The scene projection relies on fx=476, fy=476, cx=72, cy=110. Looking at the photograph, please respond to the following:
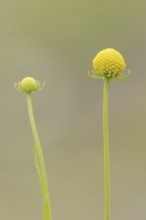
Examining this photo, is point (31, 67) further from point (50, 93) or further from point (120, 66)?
point (120, 66)

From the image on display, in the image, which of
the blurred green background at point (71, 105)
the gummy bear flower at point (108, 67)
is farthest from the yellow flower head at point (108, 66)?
the blurred green background at point (71, 105)

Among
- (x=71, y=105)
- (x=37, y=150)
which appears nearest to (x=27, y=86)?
(x=37, y=150)

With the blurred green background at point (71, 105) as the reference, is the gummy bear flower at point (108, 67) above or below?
below

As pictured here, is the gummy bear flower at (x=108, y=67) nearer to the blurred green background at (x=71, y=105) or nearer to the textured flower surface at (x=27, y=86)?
the textured flower surface at (x=27, y=86)

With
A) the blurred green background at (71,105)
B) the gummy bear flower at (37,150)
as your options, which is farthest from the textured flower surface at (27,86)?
the blurred green background at (71,105)

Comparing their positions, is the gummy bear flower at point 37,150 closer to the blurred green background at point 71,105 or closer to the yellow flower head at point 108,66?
the yellow flower head at point 108,66

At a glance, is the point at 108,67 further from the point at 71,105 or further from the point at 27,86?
the point at 71,105

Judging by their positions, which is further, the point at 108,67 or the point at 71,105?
the point at 71,105

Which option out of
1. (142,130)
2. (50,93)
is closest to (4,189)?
(50,93)

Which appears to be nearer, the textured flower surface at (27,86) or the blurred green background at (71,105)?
the textured flower surface at (27,86)
